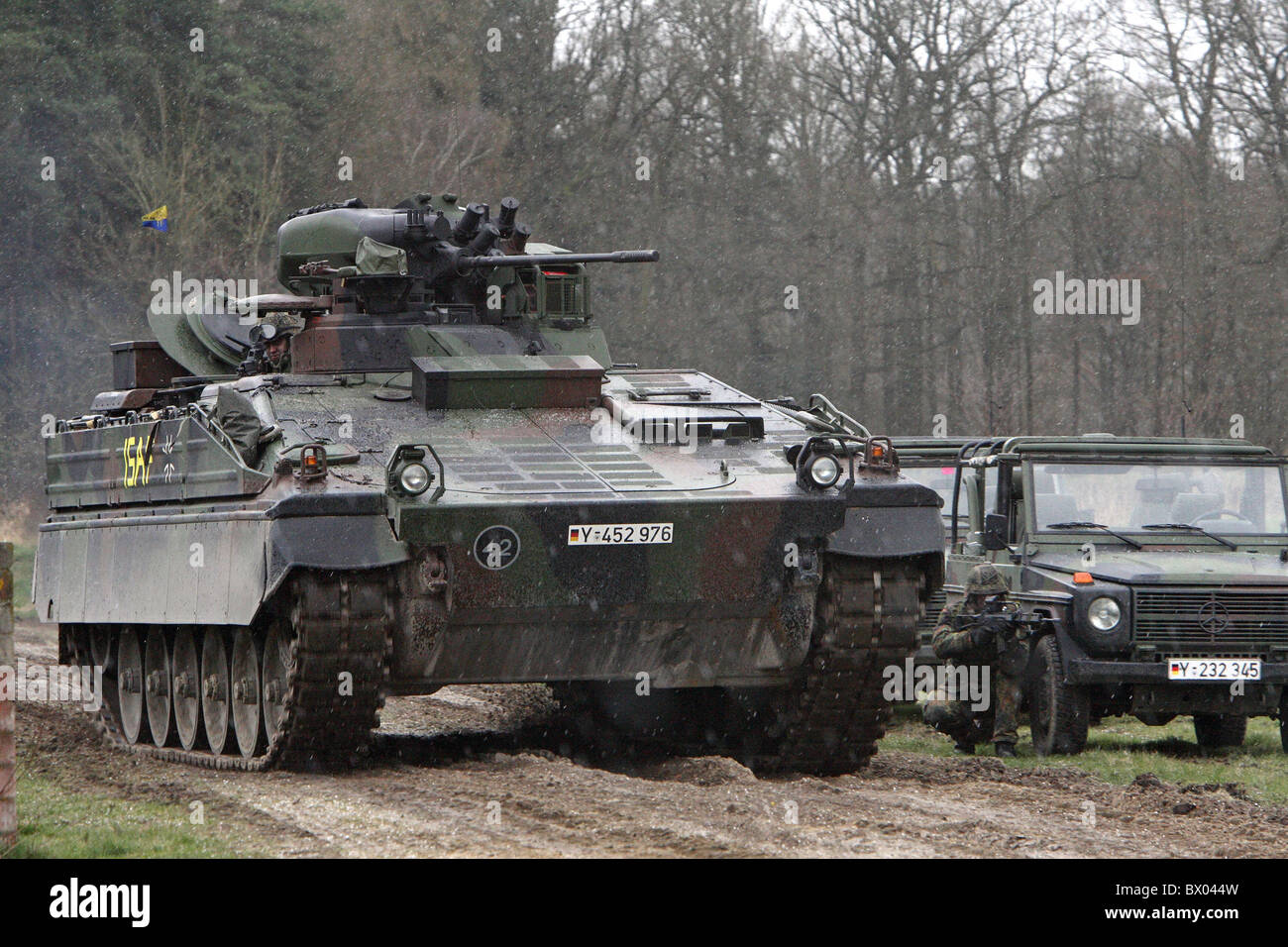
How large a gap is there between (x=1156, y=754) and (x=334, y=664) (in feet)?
18.8

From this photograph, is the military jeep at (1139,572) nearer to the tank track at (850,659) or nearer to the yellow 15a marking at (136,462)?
the tank track at (850,659)

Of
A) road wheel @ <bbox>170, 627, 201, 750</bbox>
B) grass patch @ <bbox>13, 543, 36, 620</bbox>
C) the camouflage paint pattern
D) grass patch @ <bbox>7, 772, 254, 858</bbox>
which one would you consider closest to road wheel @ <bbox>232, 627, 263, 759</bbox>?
the camouflage paint pattern

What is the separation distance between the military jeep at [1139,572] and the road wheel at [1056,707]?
0.4 inches

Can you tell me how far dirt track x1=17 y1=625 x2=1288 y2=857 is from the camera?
7.19 meters

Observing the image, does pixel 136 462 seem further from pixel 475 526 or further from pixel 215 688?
pixel 475 526

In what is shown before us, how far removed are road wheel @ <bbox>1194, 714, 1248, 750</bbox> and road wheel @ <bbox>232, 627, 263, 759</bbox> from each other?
6032mm

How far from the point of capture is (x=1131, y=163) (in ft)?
92.0

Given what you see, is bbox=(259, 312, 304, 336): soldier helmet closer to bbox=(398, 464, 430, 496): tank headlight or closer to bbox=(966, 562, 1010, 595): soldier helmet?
bbox=(398, 464, 430, 496): tank headlight

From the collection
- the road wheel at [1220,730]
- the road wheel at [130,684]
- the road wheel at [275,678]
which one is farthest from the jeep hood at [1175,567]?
the road wheel at [130,684]

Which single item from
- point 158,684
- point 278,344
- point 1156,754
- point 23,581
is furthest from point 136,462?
point 23,581

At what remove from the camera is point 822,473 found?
378 inches

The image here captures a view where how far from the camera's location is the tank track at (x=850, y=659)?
385 inches

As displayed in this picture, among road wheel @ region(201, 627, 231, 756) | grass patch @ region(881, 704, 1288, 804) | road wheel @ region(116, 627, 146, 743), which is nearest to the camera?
grass patch @ region(881, 704, 1288, 804)

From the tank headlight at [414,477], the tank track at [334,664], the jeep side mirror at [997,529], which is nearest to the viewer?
the tank headlight at [414,477]
